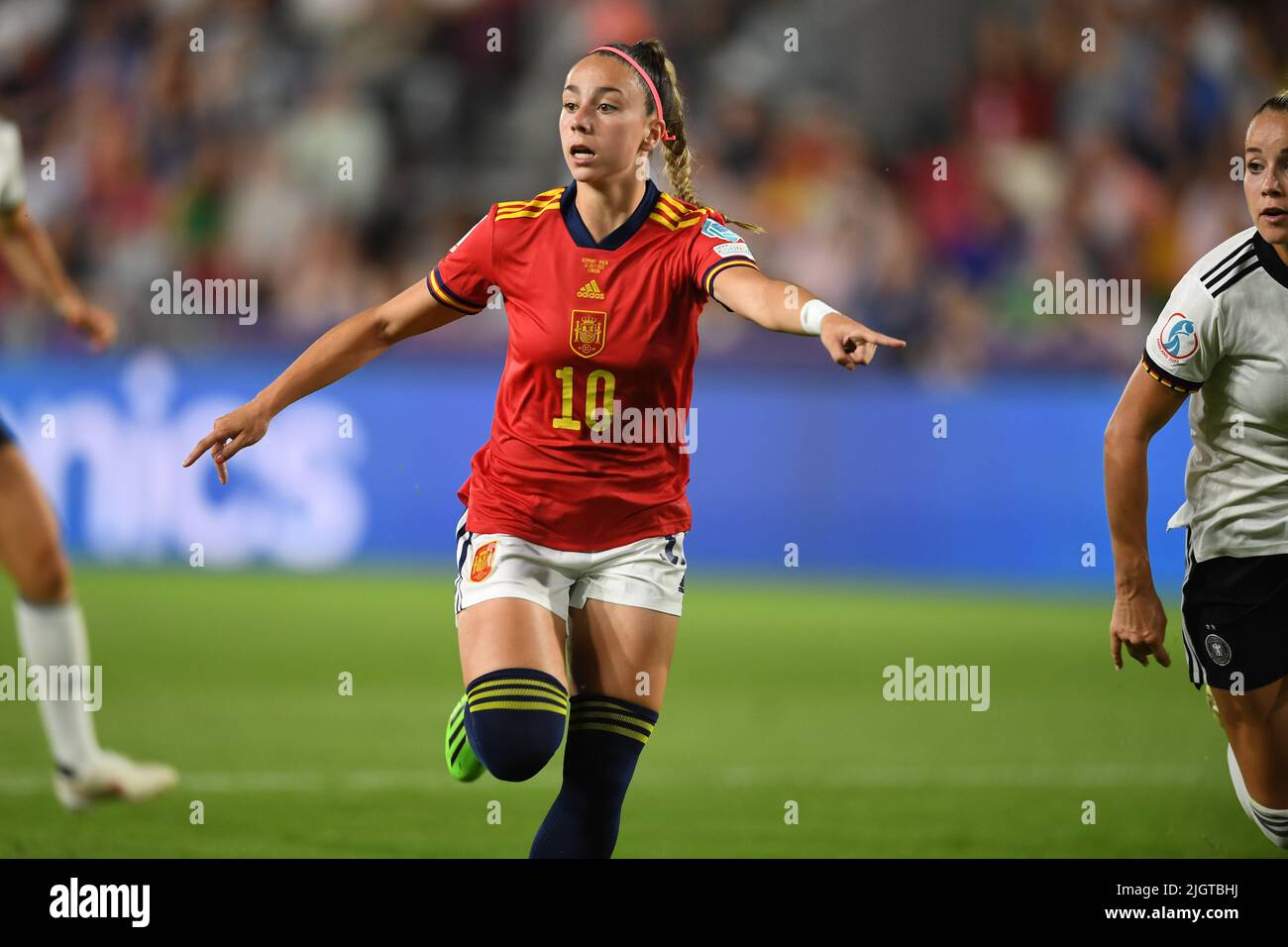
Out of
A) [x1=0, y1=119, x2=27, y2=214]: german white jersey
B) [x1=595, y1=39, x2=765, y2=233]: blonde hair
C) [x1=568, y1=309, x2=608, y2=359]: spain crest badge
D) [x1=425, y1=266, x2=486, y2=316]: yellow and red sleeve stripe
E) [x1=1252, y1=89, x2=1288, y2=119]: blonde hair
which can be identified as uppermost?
[x1=0, y1=119, x2=27, y2=214]: german white jersey

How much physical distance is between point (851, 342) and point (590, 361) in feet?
3.18

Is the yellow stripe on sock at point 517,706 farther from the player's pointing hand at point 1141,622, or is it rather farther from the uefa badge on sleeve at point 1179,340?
the uefa badge on sleeve at point 1179,340

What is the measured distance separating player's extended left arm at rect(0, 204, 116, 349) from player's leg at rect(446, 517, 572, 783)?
5.83ft

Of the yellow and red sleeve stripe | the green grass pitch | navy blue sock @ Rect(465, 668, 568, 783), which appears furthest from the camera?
the green grass pitch

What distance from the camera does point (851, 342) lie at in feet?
11.9

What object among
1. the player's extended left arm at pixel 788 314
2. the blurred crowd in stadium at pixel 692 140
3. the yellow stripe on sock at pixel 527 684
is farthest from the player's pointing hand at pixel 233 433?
the blurred crowd in stadium at pixel 692 140

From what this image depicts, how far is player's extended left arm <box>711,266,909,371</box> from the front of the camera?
141 inches

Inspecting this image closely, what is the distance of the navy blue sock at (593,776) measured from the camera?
4.26m

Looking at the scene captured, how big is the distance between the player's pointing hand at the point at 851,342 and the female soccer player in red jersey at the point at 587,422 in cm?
56

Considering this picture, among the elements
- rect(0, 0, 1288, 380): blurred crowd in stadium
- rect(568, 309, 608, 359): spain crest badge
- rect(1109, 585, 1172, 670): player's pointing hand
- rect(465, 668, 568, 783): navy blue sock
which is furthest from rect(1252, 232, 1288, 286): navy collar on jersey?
rect(0, 0, 1288, 380): blurred crowd in stadium

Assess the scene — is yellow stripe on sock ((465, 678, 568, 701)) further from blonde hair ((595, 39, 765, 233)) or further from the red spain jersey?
blonde hair ((595, 39, 765, 233))

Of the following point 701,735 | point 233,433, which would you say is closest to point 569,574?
point 233,433

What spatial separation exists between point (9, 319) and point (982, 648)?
6.63 meters

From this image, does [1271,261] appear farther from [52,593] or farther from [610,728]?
[52,593]
